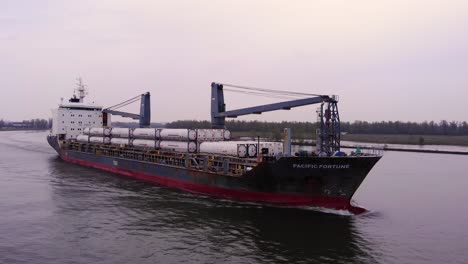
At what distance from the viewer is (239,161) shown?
→ 84.0 feet

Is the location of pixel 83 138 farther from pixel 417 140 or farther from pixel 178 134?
pixel 417 140

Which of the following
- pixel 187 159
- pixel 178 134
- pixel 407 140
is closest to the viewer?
pixel 187 159

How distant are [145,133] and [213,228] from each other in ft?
64.4

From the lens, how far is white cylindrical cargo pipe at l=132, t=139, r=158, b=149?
35.0 meters

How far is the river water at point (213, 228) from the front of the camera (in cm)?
1558

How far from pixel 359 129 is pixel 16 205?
14048 centimetres

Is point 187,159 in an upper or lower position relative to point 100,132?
lower

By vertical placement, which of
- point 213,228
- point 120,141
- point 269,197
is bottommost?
point 213,228

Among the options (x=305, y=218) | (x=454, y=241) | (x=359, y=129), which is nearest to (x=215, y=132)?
(x=305, y=218)

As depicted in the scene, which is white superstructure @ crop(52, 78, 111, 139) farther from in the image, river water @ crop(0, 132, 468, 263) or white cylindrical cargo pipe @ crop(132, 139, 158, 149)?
river water @ crop(0, 132, 468, 263)

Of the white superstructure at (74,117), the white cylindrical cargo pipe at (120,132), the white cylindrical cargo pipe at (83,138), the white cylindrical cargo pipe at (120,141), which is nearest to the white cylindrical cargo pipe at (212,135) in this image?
the white cylindrical cargo pipe at (120,141)

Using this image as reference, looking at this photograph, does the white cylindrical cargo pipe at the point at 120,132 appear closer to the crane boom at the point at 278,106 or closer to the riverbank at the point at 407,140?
the crane boom at the point at 278,106

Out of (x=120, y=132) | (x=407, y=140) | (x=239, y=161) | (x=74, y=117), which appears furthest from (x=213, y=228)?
(x=407, y=140)

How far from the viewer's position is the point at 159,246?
16.5 metres
